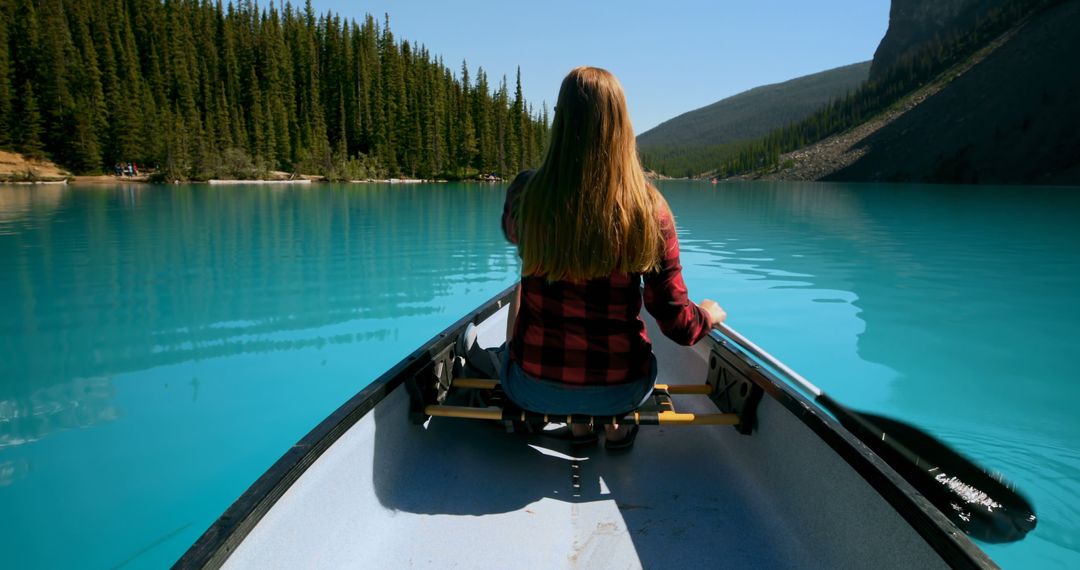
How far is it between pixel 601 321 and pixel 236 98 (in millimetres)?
82185

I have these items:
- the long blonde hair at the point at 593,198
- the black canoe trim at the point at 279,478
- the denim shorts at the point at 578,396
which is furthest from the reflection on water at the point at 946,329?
the black canoe trim at the point at 279,478

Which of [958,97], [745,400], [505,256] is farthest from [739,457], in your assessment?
[958,97]

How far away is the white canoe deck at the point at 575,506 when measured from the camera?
198 cm

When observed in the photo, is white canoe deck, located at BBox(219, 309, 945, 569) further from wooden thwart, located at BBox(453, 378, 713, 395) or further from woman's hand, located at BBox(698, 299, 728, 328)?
woman's hand, located at BBox(698, 299, 728, 328)

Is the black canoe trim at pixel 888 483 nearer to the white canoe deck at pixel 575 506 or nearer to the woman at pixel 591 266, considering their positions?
the white canoe deck at pixel 575 506

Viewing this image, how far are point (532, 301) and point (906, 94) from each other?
137 m

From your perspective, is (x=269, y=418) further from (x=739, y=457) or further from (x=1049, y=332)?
(x=1049, y=332)

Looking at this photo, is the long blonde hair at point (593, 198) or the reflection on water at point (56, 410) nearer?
the long blonde hair at point (593, 198)

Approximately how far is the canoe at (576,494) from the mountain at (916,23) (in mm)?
144166

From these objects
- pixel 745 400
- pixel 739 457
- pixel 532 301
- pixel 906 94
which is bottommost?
pixel 739 457

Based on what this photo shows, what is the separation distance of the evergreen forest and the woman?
62.1 metres

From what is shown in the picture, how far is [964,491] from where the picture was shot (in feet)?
12.4

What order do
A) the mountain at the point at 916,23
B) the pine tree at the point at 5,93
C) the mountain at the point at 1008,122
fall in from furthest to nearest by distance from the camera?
the mountain at the point at 916,23 < the mountain at the point at 1008,122 < the pine tree at the point at 5,93

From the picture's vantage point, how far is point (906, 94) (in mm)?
113125
